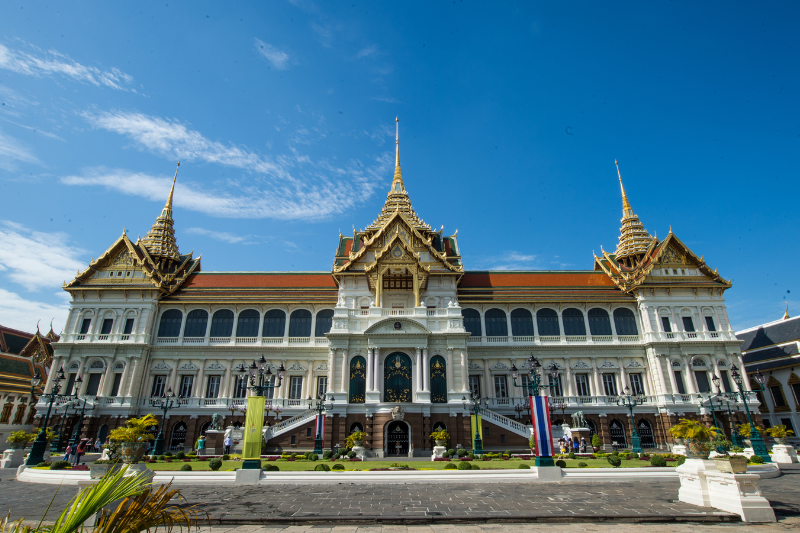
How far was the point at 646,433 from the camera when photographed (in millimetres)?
31406

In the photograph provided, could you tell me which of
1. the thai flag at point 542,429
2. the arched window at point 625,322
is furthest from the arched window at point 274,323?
the arched window at point 625,322

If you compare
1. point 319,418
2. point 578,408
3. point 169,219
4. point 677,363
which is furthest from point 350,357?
point 169,219

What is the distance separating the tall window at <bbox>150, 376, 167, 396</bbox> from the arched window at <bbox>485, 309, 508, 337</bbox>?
25.7 meters

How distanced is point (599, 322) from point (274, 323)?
87.3ft

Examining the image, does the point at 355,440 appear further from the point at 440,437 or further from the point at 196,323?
the point at 196,323

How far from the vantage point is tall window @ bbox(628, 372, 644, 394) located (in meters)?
33.2

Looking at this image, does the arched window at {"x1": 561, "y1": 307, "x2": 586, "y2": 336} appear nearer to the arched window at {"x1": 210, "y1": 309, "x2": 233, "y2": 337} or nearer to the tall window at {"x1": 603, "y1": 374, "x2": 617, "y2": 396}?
the tall window at {"x1": 603, "y1": 374, "x2": 617, "y2": 396}

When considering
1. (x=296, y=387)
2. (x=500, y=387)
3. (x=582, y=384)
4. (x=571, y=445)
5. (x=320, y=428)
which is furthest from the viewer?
(x=296, y=387)

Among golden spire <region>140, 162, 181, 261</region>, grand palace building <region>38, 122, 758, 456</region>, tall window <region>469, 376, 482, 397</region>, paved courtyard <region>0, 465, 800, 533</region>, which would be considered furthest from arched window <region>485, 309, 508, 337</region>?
golden spire <region>140, 162, 181, 261</region>

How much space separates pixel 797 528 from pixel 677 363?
27609mm

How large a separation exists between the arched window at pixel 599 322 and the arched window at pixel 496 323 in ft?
22.9

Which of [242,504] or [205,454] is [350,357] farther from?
[242,504]

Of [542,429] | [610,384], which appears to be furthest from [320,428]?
[610,384]

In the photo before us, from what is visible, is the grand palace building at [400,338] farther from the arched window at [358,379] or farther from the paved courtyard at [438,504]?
the paved courtyard at [438,504]
